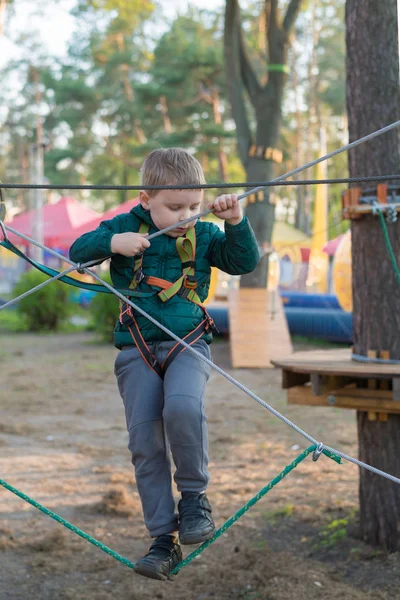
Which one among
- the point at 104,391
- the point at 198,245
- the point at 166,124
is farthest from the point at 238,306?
the point at 166,124

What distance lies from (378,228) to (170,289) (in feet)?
6.12

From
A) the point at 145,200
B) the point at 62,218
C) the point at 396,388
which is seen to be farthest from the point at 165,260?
the point at 62,218

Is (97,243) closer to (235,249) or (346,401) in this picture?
(235,249)

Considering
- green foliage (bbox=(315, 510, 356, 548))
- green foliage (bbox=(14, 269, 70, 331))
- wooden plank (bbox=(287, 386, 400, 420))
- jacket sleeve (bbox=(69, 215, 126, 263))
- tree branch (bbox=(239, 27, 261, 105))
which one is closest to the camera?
jacket sleeve (bbox=(69, 215, 126, 263))

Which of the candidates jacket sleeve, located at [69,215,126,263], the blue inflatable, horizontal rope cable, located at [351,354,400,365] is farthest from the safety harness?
the blue inflatable

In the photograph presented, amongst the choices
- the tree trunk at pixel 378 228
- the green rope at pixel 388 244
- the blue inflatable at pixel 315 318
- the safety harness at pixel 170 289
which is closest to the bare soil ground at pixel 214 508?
the tree trunk at pixel 378 228

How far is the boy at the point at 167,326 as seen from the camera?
2949 millimetres

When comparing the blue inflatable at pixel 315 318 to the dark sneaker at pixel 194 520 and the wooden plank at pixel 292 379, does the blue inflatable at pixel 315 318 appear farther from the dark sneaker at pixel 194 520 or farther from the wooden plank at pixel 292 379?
the dark sneaker at pixel 194 520

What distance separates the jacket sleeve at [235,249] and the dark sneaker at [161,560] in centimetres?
102

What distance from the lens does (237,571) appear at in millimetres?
4516

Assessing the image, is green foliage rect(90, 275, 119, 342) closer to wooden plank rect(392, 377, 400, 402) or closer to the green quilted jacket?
wooden plank rect(392, 377, 400, 402)

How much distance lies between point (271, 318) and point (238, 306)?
0.54 metres

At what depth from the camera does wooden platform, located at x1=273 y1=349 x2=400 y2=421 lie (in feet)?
13.4

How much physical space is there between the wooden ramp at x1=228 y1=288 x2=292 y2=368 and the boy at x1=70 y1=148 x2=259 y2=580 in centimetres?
859
